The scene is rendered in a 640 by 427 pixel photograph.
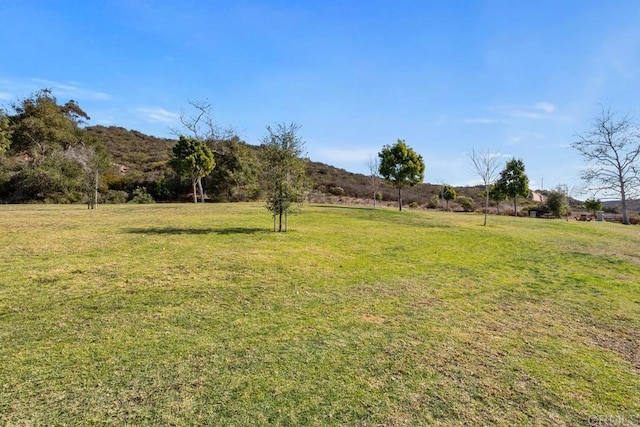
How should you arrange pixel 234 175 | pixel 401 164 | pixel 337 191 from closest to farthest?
pixel 401 164, pixel 234 175, pixel 337 191

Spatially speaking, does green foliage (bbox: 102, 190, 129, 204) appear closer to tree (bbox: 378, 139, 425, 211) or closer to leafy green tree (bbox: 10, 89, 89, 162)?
leafy green tree (bbox: 10, 89, 89, 162)

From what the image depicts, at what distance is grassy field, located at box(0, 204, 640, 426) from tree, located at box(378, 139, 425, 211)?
693 inches

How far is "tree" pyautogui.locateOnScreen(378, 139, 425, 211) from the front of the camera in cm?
2602

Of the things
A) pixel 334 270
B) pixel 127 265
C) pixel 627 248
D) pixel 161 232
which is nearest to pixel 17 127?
pixel 161 232

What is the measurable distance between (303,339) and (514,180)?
1105 inches

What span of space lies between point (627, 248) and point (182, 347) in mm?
15573

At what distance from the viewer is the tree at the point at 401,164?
85.4 ft

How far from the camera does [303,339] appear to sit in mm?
4289

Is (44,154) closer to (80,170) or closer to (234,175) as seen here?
(80,170)

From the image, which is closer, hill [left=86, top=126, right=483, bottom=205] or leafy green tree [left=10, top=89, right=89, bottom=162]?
leafy green tree [left=10, top=89, right=89, bottom=162]

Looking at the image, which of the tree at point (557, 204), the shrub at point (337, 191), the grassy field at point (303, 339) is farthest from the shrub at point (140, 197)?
the tree at point (557, 204)

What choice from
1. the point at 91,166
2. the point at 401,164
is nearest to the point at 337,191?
the point at 401,164

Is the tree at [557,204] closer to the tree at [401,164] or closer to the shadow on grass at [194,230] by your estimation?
the tree at [401,164]

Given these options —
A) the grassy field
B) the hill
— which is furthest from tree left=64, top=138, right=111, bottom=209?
the grassy field
